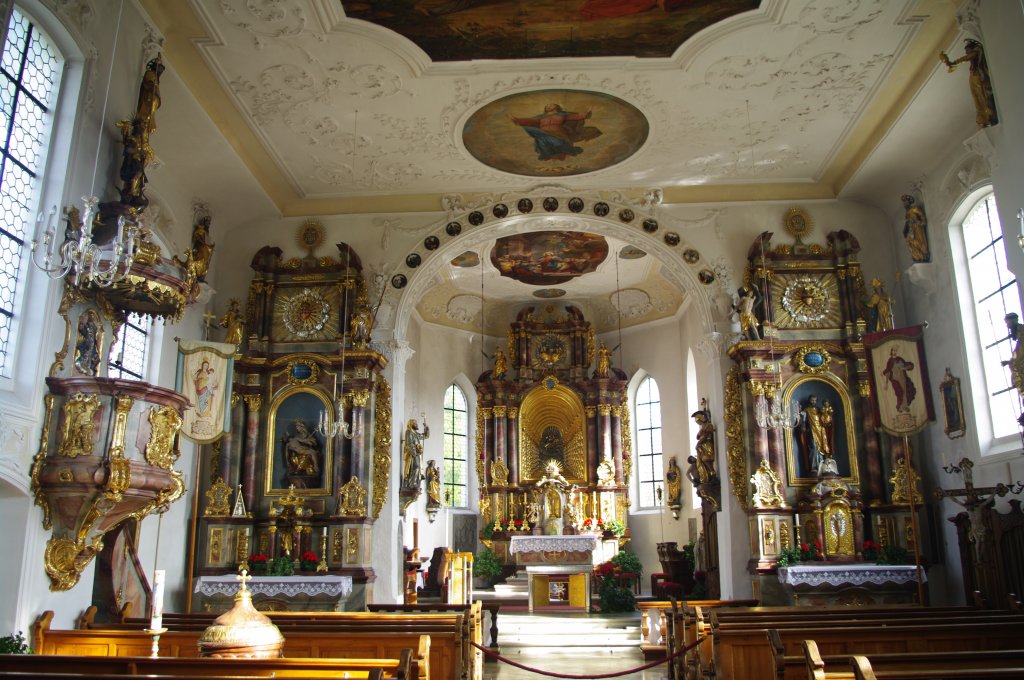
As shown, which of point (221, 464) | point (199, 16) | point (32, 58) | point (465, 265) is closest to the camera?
point (32, 58)

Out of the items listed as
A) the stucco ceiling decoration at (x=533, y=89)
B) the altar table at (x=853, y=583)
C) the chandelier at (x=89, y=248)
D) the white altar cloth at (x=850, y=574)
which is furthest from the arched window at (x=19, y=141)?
the altar table at (x=853, y=583)

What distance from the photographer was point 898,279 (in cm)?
1536

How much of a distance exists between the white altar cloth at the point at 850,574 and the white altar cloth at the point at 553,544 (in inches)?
252

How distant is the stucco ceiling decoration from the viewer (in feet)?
37.8

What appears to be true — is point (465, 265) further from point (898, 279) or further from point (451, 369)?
point (898, 279)

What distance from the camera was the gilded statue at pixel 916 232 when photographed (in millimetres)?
14461

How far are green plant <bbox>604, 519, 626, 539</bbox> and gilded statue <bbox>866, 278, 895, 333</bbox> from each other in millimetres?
9350

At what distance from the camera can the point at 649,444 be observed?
23.9 metres

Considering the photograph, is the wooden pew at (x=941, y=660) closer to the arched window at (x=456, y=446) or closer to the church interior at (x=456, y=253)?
the church interior at (x=456, y=253)

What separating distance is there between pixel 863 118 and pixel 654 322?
1048cm

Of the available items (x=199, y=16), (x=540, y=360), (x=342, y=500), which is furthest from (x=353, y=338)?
(x=540, y=360)

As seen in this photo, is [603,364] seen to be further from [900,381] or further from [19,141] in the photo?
[19,141]

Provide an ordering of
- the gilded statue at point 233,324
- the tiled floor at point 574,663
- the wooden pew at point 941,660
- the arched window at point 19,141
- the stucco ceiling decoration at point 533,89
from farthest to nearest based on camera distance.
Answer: the gilded statue at point 233,324 → the tiled floor at point 574,663 → the stucco ceiling decoration at point 533,89 → the arched window at point 19,141 → the wooden pew at point 941,660

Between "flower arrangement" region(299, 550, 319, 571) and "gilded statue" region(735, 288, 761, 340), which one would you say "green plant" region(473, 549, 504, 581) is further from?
"gilded statue" region(735, 288, 761, 340)
